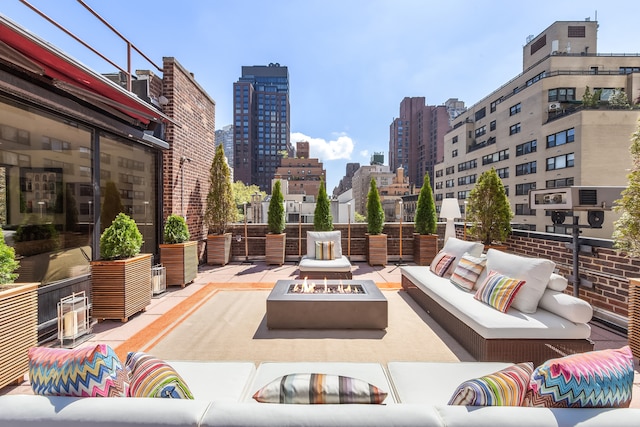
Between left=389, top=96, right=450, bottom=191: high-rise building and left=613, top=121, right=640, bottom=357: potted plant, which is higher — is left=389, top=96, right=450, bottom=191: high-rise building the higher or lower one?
the higher one

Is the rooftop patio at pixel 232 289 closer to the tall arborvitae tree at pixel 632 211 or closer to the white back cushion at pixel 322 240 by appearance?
the white back cushion at pixel 322 240

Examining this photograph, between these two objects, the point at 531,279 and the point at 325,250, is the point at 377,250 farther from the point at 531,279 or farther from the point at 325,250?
the point at 531,279

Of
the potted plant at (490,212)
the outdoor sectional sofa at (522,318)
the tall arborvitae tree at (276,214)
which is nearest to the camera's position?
the outdoor sectional sofa at (522,318)

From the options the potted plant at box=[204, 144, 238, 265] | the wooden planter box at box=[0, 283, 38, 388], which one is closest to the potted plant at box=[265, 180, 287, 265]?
the potted plant at box=[204, 144, 238, 265]

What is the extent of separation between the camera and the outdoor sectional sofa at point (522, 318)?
2693 millimetres

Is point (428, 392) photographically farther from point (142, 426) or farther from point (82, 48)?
point (82, 48)

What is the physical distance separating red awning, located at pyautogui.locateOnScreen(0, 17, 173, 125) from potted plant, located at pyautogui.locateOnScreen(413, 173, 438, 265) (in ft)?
22.2

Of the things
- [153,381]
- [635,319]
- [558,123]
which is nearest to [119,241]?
[153,381]

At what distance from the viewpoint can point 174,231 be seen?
224 inches

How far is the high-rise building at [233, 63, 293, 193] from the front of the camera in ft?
277

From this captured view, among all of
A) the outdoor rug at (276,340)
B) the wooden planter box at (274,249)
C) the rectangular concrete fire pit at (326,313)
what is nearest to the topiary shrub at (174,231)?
the outdoor rug at (276,340)

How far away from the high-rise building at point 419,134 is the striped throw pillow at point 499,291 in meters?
72.5

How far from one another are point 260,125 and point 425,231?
8718 centimetres

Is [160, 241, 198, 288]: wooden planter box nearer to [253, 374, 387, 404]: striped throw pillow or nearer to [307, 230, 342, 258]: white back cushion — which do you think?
[307, 230, 342, 258]: white back cushion
